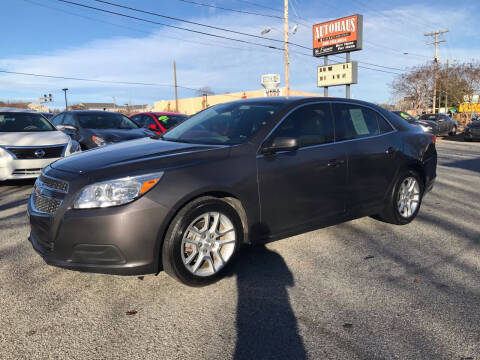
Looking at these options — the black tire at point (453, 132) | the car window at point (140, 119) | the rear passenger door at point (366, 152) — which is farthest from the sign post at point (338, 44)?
the rear passenger door at point (366, 152)

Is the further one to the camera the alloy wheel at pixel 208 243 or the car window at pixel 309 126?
the car window at pixel 309 126

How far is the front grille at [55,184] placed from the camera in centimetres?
292

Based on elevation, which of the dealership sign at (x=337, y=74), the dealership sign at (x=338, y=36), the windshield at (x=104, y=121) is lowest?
the windshield at (x=104, y=121)

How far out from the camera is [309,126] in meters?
3.90

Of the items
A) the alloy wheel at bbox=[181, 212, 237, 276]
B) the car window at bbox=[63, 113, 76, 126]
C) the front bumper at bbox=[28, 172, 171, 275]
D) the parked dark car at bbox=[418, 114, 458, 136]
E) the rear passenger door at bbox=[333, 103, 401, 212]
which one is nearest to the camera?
the front bumper at bbox=[28, 172, 171, 275]

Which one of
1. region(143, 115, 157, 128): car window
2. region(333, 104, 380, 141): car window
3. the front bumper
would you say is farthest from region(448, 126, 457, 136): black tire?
the front bumper

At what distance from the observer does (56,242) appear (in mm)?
2838

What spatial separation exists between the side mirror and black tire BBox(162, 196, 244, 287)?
0.65m

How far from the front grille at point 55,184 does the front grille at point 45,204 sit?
0.31 ft

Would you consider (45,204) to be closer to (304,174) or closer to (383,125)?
(304,174)

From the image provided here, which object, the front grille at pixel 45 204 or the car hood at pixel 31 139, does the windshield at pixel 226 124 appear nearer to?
the front grille at pixel 45 204

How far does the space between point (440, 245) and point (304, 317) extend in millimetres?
2324

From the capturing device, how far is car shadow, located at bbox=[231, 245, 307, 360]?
7.64 feet

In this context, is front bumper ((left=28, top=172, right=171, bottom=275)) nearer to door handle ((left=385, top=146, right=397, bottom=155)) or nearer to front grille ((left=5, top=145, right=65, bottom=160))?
door handle ((left=385, top=146, right=397, bottom=155))
